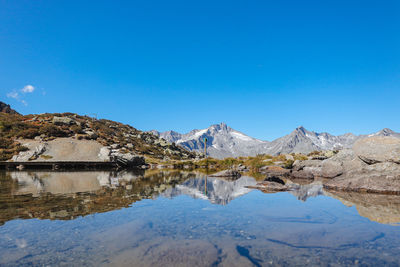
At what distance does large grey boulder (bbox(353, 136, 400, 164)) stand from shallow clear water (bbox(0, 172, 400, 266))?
833 cm

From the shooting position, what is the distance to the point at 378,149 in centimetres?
1972

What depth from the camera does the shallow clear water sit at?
5.52 meters

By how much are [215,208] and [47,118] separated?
260 ft

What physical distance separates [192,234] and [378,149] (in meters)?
19.7

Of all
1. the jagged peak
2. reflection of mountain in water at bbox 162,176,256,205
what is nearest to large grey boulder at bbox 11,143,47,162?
reflection of mountain in water at bbox 162,176,256,205

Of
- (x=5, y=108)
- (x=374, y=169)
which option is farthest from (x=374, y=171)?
(x=5, y=108)

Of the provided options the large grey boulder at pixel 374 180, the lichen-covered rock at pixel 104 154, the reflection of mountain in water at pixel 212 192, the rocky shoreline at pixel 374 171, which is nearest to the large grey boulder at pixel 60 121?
the lichen-covered rock at pixel 104 154

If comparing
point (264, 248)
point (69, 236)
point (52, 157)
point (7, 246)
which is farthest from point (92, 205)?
point (52, 157)

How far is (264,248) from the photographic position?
621 centimetres

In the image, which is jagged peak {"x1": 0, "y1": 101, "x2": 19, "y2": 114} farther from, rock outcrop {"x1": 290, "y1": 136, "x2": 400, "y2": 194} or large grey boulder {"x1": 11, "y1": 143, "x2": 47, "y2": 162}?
rock outcrop {"x1": 290, "y1": 136, "x2": 400, "y2": 194}

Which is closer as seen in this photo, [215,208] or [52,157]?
[215,208]

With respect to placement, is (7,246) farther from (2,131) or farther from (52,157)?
(2,131)

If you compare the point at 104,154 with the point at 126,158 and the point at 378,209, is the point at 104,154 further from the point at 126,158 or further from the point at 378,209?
the point at 378,209

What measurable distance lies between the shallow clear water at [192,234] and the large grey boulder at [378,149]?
8.33 m
